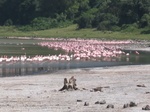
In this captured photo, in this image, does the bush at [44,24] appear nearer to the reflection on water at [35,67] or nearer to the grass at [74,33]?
the grass at [74,33]

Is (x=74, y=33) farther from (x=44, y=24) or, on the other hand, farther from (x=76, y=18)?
(x=44, y=24)

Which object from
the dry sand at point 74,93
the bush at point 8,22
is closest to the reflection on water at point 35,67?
the dry sand at point 74,93

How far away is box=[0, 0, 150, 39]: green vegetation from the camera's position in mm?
86269

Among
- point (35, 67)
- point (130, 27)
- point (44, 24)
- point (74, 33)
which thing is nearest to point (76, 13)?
point (44, 24)

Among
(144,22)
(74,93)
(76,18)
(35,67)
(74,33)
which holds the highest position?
(76,18)

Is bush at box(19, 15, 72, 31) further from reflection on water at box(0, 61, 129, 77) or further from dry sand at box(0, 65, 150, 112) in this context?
dry sand at box(0, 65, 150, 112)

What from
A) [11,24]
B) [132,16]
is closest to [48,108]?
[132,16]

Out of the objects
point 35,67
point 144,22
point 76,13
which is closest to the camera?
point 35,67

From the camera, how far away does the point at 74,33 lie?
303 ft

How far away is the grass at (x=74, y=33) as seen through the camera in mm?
82562

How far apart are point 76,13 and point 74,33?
2148 cm

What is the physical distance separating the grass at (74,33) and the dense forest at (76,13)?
4.05ft

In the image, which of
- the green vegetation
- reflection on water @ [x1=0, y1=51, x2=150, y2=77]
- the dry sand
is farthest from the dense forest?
the dry sand

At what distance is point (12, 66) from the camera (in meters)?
39.1
